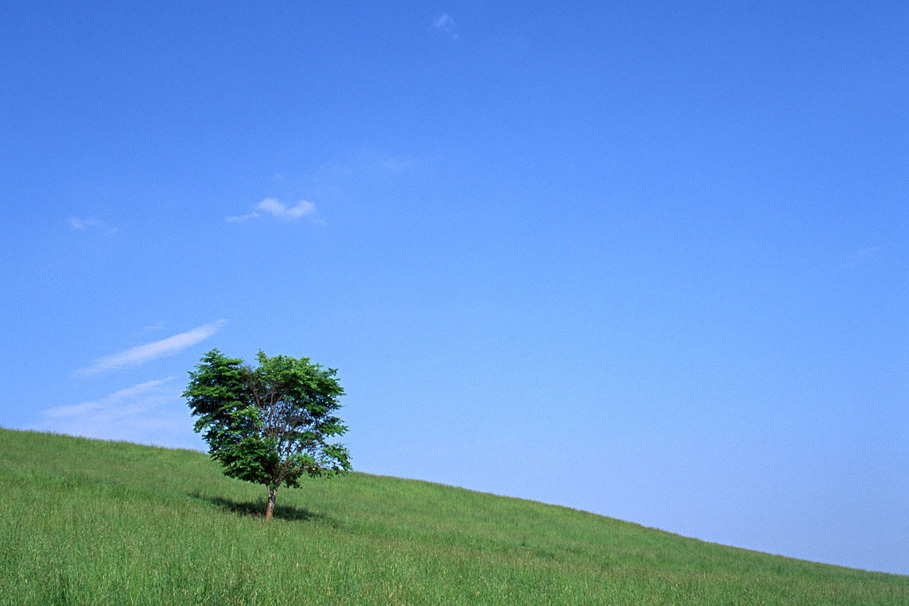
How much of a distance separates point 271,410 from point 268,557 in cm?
1646

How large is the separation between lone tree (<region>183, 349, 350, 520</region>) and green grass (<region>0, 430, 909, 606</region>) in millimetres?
2851

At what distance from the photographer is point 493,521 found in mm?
42594

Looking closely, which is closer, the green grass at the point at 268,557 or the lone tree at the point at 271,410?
the green grass at the point at 268,557

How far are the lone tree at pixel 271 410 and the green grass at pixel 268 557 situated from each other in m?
2.85

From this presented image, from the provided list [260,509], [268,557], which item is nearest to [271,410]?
[260,509]

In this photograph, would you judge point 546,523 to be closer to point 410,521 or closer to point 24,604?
point 410,521

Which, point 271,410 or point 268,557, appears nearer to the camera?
point 268,557

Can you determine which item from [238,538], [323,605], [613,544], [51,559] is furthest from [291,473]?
[613,544]

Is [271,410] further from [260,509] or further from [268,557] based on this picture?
[268,557]

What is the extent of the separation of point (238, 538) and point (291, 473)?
12.5 m

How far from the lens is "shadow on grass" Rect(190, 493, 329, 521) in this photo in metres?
28.3

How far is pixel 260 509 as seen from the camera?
97.3 ft

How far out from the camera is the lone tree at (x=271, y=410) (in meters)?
26.1

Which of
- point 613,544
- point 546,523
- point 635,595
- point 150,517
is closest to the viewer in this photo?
point 635,595
